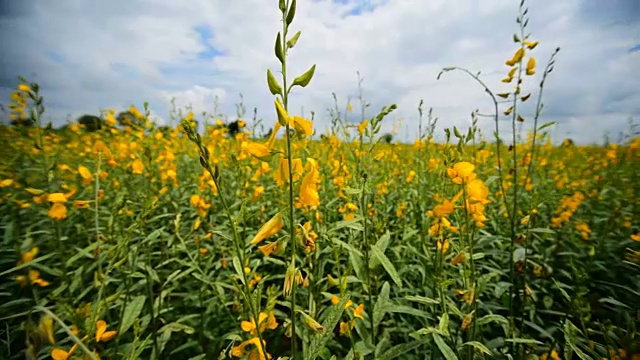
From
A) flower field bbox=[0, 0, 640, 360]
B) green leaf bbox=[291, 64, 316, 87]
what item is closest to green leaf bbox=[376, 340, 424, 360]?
flower field bbox=[0, 0, 640, 360]

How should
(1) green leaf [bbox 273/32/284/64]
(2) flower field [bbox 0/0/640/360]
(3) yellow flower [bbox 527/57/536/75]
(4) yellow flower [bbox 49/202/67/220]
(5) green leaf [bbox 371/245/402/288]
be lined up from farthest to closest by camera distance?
1. (3) yellow flower [bbox 527/57/536/75]
2. (4) yellow flower [bbox 49/202/67/220]
3. (5) green leaf [bbox 371/245/402/288]
4. (2) flower field [bbox 0/0/640/360]
5. (1) green leaf [bbox 273/32/284/64]

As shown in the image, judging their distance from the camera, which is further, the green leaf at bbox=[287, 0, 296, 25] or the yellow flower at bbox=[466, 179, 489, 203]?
the yellow flower at bbox=[466, 179, 489, 203]

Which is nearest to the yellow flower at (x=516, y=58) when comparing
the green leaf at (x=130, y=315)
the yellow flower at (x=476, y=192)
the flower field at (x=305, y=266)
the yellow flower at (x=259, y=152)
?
the flower field at (x=305, y=266)

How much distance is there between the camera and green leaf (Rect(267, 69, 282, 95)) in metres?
0.78

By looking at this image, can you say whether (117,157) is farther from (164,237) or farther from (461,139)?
(461,139)

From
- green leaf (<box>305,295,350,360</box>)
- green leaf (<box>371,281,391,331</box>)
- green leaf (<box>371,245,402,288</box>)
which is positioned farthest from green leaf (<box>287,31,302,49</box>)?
green leaf (<box>371,281,391,331</box>)

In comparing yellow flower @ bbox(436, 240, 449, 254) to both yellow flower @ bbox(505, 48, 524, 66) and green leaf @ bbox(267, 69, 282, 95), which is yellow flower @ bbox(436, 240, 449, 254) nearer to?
green leaf @ bbox(267, 69, 282, 95)

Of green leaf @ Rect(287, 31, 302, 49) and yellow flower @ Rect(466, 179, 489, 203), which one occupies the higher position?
green leaf @ Rect(287, 31, 302, 49)

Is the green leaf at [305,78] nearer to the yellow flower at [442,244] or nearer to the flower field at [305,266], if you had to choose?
the flower field at [305,266]

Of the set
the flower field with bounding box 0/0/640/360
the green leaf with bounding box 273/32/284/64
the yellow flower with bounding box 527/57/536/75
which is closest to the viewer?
the green leaf with bounding box 273/32/284/64

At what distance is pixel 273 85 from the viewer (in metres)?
0.80

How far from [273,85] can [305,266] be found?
4.24ft

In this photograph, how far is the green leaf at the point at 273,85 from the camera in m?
0.78

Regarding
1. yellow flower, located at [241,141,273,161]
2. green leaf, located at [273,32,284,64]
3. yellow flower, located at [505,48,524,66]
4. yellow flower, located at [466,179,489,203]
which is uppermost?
yellow flower, located at [505,48,524,66]
